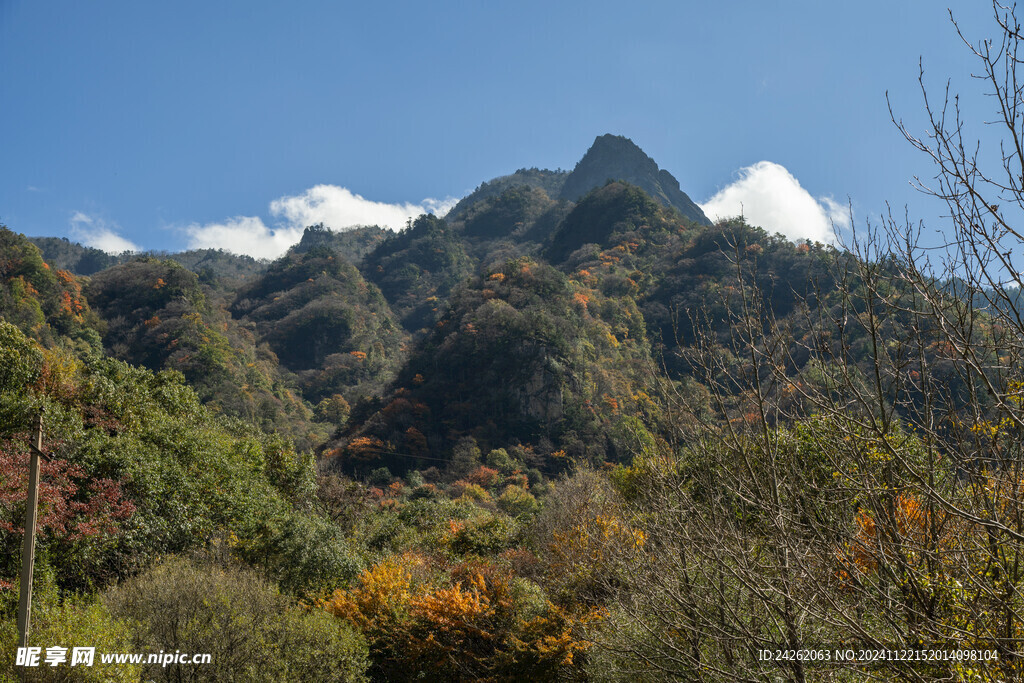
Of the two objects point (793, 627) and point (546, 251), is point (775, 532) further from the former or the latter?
point (546, 251)

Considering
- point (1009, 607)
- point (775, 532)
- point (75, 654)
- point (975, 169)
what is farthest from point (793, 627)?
point (75, 654)

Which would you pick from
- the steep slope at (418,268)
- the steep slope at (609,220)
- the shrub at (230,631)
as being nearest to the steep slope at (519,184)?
the steep slope at (418,268)

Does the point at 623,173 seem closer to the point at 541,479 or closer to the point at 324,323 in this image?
the point at 324,323

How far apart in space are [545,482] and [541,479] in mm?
489

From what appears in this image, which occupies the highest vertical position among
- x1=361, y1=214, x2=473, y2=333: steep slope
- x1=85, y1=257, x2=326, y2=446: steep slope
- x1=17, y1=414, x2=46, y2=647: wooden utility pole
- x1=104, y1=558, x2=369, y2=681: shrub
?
x1=361, y1=214, x2=473, y2=333: steep slope

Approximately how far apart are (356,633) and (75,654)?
15.0 feet

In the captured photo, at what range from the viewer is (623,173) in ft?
429

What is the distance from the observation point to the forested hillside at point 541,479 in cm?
357

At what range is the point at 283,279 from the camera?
76.9 m

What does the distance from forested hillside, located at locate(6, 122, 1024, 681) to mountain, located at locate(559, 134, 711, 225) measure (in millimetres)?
72939

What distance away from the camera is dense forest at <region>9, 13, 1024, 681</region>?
139 inches

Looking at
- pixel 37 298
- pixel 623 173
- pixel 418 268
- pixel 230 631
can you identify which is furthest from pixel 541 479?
pixel 623 173

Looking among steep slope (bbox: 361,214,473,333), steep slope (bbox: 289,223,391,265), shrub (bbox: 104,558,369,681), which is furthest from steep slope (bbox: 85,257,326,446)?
steep slope (bbox: 289,223,391,265)

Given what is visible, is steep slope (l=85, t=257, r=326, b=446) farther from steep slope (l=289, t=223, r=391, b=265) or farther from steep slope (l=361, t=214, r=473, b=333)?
steep slope (l=289, t=223, r=391, b=265)
